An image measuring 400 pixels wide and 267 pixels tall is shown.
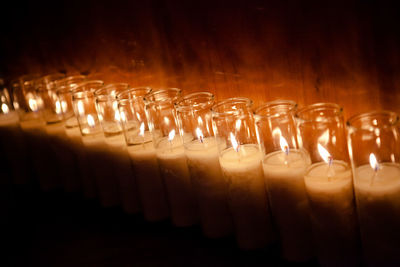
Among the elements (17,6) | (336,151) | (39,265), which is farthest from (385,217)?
(17,6)

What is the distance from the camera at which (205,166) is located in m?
1.31

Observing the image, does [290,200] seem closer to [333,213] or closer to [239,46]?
[333,213]

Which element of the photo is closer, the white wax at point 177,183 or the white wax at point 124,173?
the white wax at point 177,183

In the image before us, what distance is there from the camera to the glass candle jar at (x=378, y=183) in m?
0.98

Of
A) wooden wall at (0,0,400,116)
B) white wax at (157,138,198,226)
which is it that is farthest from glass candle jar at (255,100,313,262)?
white wax at (157,138,198,226)

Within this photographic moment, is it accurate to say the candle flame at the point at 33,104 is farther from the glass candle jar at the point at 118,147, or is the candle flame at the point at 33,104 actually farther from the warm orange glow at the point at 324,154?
the warm orange glow at the point at 324,154

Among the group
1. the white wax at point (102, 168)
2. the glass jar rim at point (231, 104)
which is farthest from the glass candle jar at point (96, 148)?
the glass jar rim at point (231, 104)

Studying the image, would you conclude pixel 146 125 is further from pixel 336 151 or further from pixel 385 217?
pixel 385 217

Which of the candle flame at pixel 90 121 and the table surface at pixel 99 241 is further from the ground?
the candle flame at pixel 90 121

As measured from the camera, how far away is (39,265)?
4.86 feet

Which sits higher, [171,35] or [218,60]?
[171,35]

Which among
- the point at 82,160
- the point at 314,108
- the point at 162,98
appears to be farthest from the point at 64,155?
the point at 314,108

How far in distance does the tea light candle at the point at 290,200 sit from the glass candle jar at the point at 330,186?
39mm

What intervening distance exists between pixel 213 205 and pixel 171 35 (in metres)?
0.65
